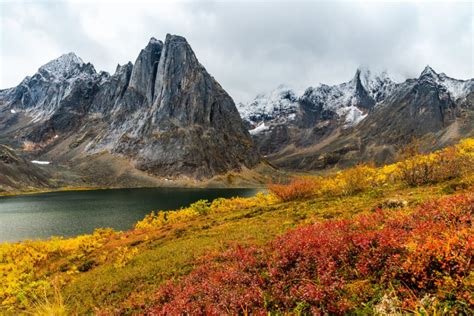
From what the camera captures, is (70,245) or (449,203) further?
(70,245)

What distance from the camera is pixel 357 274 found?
271 inches

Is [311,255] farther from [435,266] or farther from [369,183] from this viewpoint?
[369,183]


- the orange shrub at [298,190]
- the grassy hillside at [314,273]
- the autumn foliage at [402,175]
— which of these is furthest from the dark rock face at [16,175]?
the grassy hillside at [314,273]

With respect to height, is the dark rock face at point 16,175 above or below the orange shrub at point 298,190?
above

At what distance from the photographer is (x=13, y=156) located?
7741 inches

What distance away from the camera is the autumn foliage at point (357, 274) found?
5645mm

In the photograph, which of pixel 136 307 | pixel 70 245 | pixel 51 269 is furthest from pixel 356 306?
pixel 70 245

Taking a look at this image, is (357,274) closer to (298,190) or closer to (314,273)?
(314,273)

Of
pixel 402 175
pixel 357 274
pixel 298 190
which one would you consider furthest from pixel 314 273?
pixel 298 190

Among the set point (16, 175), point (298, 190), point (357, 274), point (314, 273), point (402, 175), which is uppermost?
point (16, 175)

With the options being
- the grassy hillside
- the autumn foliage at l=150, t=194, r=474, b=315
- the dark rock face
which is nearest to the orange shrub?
the grassy hillside

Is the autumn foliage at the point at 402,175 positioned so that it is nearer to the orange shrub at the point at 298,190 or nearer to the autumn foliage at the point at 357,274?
the orange shrub at the point at 298,190

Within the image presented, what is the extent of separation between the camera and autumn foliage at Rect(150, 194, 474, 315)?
5645mm

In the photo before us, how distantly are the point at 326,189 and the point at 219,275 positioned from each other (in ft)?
75.0
